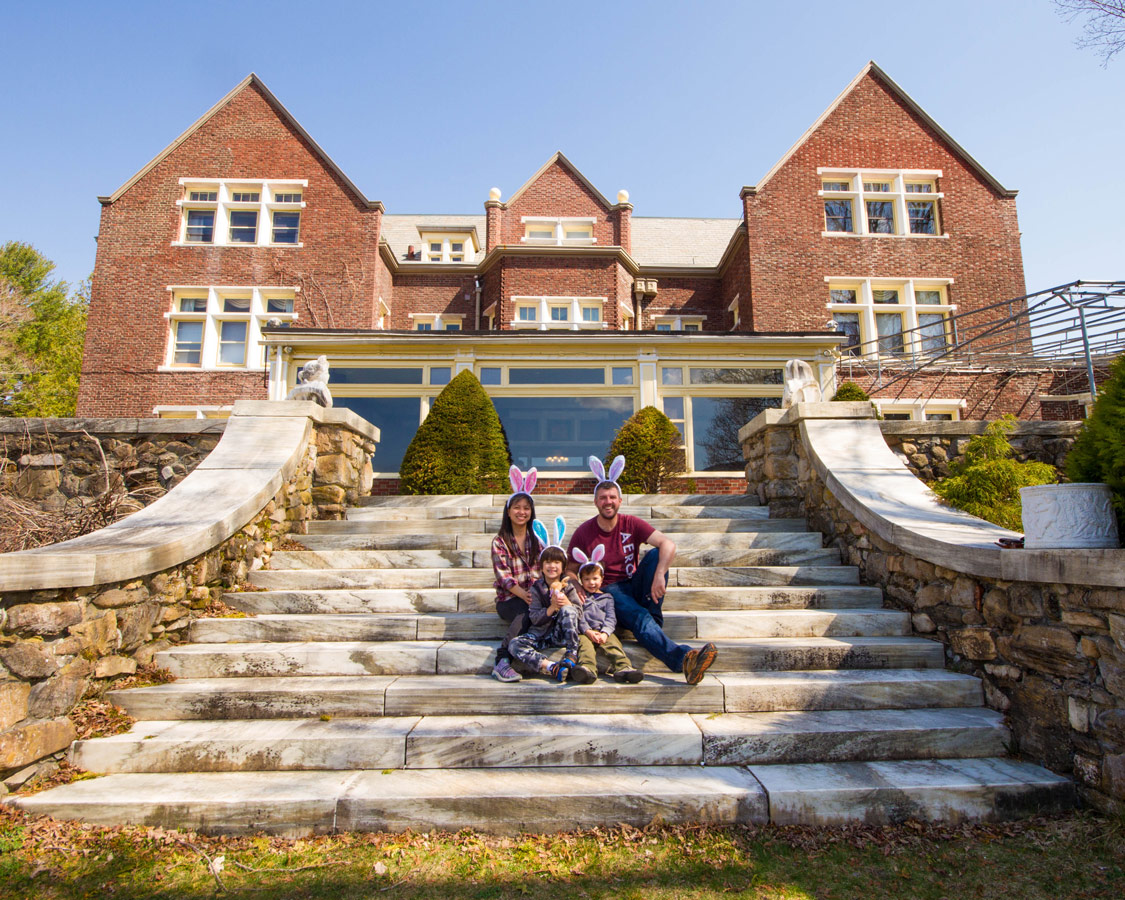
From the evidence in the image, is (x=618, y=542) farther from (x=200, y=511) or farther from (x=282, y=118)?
(x=282, y=118)

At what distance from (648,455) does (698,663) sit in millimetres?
6269

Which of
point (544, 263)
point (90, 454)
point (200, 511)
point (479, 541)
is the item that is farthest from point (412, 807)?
point (544, 263)

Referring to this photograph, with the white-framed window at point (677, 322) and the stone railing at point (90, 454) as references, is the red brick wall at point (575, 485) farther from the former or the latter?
the white-framed window at point (677, 322)

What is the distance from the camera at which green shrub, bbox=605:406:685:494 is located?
9367mm

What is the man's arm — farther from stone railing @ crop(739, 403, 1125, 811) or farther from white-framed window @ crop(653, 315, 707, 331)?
white-framed window @ crop(653, 315, 707, 331)

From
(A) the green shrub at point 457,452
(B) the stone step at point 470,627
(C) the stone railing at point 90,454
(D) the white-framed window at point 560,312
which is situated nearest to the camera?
(B) the stone step at point 470,627

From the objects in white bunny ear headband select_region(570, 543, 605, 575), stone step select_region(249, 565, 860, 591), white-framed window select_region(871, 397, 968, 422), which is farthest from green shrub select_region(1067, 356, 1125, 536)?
white-framed window select_region(871, 397, 968, 422)

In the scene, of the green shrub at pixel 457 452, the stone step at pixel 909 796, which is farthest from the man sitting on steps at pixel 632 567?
the green shrub at pixel 457 452

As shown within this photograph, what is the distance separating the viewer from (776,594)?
4.22 meters

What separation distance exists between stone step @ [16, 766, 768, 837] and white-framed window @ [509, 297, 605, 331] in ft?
49.5

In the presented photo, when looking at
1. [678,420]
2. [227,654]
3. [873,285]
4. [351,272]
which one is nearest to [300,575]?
[227,654]

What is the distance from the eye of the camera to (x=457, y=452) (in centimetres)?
841

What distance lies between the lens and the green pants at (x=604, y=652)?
3.37 m

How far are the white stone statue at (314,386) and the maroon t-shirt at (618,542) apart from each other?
10.4 feet
